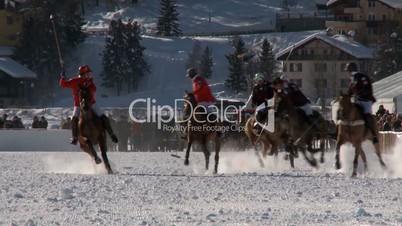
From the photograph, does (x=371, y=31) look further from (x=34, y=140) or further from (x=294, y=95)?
(x=294, y=95)

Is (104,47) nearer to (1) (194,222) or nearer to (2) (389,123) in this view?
(2) (389,123)

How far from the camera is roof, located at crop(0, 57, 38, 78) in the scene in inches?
3494

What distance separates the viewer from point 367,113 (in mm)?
21109

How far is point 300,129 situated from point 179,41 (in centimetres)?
8804

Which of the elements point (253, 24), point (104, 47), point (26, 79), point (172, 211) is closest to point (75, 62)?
point (104, 47)

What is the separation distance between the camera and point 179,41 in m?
111

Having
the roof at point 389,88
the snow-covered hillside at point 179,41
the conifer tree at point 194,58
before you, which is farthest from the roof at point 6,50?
the roof at point 389,88

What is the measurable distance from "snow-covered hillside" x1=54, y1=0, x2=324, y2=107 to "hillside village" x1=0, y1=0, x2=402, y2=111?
22 centimetres

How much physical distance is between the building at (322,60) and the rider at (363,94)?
220ft

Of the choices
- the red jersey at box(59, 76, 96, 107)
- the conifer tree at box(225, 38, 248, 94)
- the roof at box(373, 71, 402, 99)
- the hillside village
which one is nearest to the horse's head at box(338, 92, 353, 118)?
the red jersey at box(59, 76, 96, 107)

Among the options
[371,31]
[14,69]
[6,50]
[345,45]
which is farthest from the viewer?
[371,31]

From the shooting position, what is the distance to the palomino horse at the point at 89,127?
21.2 m

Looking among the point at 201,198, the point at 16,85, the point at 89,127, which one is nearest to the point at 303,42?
the point at 16,85

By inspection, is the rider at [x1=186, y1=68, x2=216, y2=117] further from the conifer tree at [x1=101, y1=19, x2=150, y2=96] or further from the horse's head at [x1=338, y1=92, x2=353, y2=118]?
the conifer tree at [x1=101, y1=19, x2=150, y2=96]
